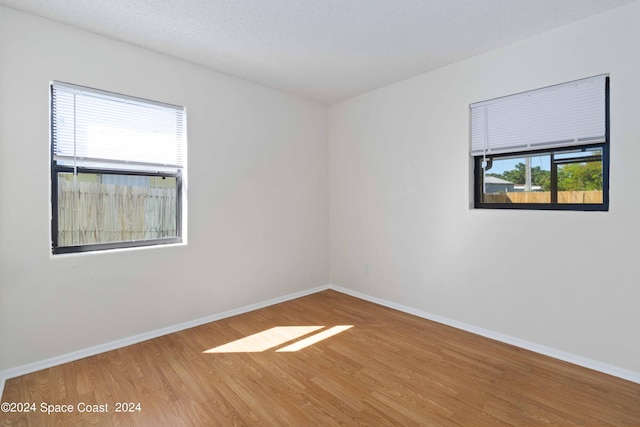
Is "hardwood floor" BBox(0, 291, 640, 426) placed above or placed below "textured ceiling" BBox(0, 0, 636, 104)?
below

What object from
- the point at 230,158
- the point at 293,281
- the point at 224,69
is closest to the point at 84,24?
the point at 224,69

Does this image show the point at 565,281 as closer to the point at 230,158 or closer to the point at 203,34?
the point at 230,158

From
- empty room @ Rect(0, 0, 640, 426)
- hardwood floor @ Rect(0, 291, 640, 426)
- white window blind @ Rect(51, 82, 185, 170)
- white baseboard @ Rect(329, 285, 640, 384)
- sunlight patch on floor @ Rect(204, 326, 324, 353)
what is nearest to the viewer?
hardwood floor @ Rect(0, 291, 640, 426)

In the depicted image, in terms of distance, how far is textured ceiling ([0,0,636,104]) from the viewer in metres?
2.31

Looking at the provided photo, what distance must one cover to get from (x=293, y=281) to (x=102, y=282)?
2.22m

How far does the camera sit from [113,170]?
2.87 metres

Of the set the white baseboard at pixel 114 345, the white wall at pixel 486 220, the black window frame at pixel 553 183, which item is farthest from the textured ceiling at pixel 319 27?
the white baseboard at pixel 114 345

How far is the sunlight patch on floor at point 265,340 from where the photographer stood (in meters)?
2.80

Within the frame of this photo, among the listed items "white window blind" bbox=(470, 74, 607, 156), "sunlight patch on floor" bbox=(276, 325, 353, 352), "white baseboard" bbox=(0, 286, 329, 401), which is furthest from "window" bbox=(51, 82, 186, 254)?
"white window blind" bbox=(470, 74, 607, 156)

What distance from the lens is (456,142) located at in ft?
10.7

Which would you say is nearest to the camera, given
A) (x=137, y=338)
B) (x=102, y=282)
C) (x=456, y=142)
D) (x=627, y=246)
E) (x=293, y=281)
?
(x=627, y=246)

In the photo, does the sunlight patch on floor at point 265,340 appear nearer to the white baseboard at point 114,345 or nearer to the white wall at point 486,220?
the white baseboard at point 114,345

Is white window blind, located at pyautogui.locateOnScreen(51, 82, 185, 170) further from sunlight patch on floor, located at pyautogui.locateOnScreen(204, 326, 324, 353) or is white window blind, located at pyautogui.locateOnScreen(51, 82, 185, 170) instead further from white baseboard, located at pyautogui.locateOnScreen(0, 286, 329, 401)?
sunlight patch on floor, located at pyautogui.locateOnScreen(204, 326, 324, 353)

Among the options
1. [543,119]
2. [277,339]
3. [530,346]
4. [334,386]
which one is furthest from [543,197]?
[277,339]
